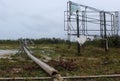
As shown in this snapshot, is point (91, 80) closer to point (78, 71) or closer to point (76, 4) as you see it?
point (78, 71)

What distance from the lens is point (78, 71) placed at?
→ 38.5 ft

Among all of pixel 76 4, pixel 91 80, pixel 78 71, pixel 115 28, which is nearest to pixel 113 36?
pixel 115 28

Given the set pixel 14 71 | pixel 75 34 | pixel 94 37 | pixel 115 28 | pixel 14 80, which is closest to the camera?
pixel 14 80

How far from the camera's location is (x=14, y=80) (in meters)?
9.59

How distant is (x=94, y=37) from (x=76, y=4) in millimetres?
2937

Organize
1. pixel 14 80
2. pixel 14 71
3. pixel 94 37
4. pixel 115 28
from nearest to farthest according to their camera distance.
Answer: pixel 14 80
pixel 14 71
pixel 94 37
pixel 115 28

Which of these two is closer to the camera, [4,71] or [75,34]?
[4,71]

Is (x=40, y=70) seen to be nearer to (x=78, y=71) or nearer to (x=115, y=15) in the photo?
(x=78, y=71)

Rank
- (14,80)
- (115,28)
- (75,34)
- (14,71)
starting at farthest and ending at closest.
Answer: (115,28), (75,34), (14,71), (14,80)

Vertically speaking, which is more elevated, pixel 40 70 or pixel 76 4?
pixel 76 4

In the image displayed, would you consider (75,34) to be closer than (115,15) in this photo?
Yes

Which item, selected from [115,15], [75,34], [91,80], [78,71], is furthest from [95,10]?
[91,80]

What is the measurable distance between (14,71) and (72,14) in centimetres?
1402

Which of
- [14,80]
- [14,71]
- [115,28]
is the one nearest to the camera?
[14,80]
